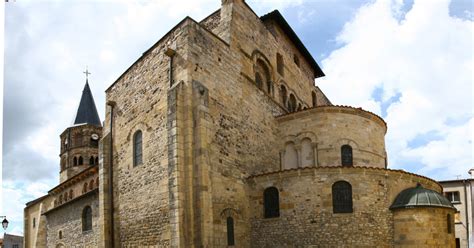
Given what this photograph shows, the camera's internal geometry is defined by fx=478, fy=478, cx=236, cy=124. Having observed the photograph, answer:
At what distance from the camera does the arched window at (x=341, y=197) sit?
16.8 m

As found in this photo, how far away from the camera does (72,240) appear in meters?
26.5

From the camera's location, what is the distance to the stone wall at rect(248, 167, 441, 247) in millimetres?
16516

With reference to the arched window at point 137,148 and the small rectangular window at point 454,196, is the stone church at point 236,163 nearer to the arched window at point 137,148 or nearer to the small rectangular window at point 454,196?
the arched window at point 137,148

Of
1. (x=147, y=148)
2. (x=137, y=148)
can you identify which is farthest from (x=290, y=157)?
(x=137, y=148)

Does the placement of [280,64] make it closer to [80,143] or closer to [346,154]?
[346,154]

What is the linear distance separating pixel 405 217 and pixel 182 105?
345 inches

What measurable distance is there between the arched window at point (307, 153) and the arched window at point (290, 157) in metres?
0.38

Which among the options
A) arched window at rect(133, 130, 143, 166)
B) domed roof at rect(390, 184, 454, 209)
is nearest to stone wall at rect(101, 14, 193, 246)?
arched window at rect(133, 130, 143, 166)

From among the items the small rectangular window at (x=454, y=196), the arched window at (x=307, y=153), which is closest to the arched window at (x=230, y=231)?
the arched window at (x=307, y=153)

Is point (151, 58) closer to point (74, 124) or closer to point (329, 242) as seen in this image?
point (329, 242)

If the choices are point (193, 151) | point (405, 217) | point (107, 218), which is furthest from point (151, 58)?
point (405, 217)

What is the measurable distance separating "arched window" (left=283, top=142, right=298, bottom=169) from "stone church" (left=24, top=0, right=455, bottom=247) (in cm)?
5

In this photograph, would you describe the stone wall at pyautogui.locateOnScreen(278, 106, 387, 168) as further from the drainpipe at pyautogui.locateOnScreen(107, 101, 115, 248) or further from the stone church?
the drainpipe at pyautogui.locateOnScreen(107, 101, 115, 248)

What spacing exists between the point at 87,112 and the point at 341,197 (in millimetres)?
34191
